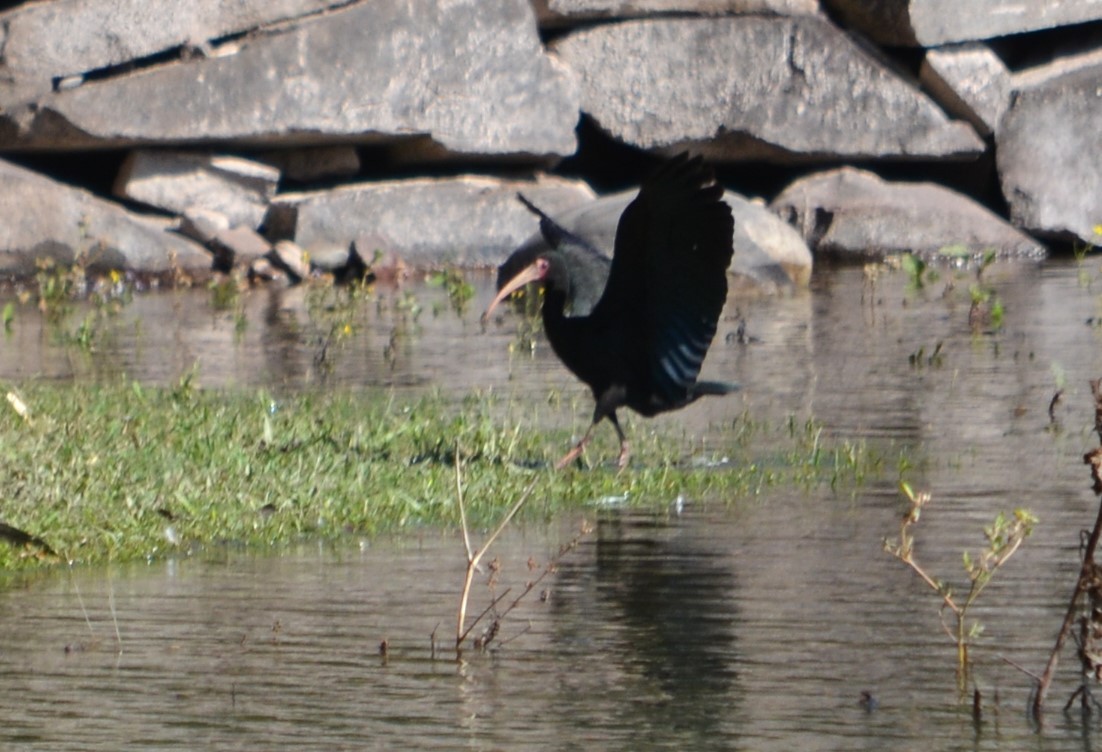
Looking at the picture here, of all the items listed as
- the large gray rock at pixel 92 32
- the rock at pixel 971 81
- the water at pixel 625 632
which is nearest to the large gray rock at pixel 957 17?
the rock at pixel 971 81

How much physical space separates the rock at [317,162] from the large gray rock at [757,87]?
198 centimetres

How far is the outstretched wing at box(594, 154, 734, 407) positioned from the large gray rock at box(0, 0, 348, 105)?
8867 millimetres

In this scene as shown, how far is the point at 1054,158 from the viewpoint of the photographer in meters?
16.7

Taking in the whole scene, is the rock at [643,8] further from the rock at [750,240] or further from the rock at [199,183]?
the rock at [199,183]

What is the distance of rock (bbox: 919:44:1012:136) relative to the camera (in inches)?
653

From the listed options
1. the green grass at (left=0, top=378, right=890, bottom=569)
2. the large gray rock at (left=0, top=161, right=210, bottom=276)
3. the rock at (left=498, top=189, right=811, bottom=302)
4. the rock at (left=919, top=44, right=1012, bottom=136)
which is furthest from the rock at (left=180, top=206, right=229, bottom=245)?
the green grass at (left=0, top=378, right=890, bottom=569)

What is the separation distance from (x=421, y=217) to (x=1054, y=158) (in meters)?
5.40

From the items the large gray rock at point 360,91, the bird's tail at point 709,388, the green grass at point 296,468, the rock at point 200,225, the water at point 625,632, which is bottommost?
the water at point 625,632

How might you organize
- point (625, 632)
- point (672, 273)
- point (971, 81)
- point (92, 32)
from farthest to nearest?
point (971, 81) → point (92, 32) → point (672, 273) → point (625, 632)

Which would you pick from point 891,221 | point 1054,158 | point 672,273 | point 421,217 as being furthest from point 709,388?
point 1054,158

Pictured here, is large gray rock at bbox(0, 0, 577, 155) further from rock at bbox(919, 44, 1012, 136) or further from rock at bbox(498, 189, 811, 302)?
rock at bbox(919, 44, 1012, 136)

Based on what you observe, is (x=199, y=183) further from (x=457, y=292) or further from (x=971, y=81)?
(x=971, y=81)

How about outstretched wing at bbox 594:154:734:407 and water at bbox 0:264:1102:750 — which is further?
outstretched wing at bbox 594:154:734:407

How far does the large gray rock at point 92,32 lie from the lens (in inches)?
570
